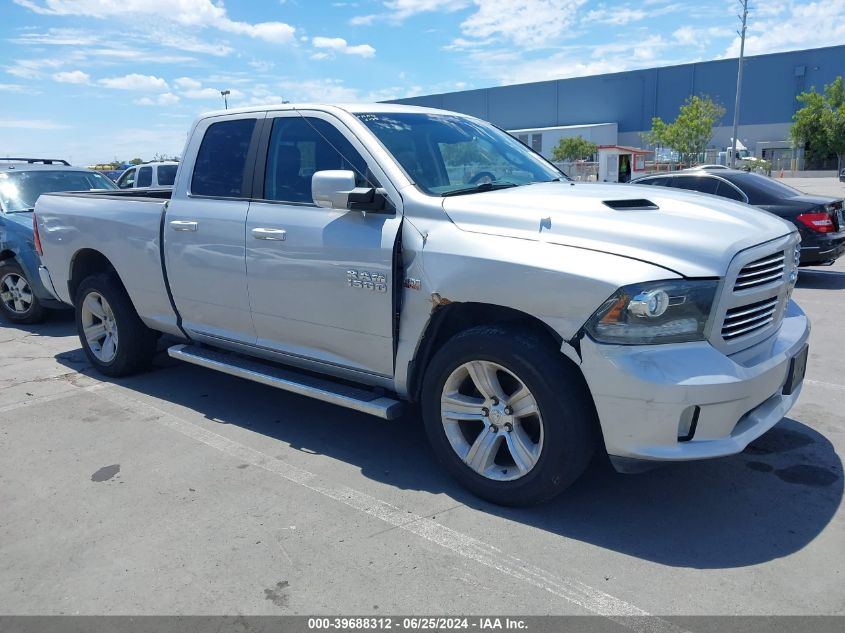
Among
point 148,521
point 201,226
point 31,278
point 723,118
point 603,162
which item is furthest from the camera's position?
point 723,118

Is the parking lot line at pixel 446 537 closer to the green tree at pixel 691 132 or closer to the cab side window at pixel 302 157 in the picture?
the cab side window at pixel 302 157

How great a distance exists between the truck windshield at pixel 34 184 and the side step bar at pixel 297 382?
4771 mm

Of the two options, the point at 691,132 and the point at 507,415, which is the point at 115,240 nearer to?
the point at 507,415

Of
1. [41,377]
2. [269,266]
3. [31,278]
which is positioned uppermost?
[269,266]

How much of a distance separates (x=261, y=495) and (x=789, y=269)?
3082 millimetres

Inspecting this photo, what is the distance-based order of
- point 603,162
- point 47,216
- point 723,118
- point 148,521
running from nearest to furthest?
point 148,521, point 47,216, point 603,162, point 723,118

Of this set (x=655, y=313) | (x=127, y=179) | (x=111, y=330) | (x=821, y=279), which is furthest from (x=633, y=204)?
(x=127, y=179)

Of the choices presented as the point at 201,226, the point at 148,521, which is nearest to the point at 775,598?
the point at 148,521

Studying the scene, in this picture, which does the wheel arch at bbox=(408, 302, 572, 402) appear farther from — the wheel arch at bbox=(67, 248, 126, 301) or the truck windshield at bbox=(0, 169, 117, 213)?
the truck windshield at bbox=(0, 169, 117, 213)

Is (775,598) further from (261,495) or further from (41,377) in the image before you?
(41,377)

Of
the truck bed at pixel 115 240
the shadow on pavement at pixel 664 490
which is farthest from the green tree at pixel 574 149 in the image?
the shadow on pavement at pixel 664 490

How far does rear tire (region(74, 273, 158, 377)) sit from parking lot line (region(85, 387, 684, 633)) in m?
1.10

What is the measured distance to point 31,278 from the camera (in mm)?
8086

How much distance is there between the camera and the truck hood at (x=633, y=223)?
3109 millimetres
